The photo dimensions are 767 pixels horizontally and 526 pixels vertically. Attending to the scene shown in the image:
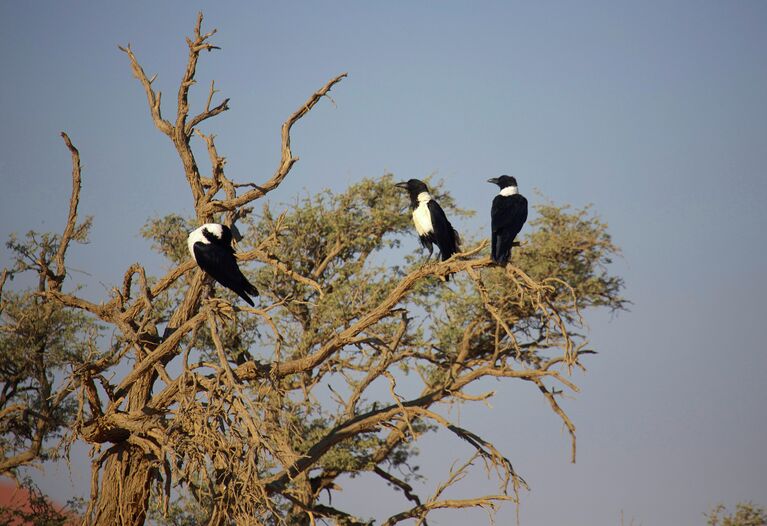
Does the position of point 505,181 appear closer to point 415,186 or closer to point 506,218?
point 415,186

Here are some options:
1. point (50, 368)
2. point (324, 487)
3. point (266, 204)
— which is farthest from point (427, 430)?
point (50, 368)

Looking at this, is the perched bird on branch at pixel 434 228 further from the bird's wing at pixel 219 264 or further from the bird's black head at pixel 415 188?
the bird's wing at pixel 219 264

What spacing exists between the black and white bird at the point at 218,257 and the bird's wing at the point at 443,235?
9.89ft

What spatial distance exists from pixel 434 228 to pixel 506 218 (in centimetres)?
137

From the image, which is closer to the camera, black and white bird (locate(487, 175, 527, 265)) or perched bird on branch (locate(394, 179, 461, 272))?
black and white bird (locate(487, 175, 527, 265))

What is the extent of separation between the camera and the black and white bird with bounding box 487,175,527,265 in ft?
32.8

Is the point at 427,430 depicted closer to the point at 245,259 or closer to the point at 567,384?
the point at 567,384

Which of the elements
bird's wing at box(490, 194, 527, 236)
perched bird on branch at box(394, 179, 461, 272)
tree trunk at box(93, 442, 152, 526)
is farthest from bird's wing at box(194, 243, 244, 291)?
perched bird on branch at box(394, 179, 461, 272)

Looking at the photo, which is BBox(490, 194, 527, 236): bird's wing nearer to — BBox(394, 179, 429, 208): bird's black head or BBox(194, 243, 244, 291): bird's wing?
BBox(394, 179, 429, 208): bird's black head

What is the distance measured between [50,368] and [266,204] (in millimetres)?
4761

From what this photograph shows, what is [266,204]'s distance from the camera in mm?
A: 16219

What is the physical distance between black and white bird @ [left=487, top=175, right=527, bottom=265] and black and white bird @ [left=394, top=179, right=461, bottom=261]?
0.70m

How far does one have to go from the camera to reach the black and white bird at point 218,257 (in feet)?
31.2

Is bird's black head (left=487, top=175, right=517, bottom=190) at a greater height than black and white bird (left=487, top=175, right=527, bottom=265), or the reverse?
bird's black head (left=487, top=175, right=517, bottom=190)
